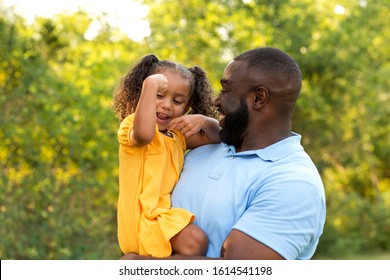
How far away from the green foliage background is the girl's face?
5.84m

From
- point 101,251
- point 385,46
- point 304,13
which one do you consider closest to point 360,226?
point 385,46

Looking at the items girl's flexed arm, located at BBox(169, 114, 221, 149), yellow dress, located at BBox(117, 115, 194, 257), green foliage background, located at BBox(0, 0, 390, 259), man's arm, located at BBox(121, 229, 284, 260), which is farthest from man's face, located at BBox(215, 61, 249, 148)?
green foliage background, located at BBox(0, 0, 390, 259)

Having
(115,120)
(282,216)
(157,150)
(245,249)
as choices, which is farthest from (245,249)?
(115,120)

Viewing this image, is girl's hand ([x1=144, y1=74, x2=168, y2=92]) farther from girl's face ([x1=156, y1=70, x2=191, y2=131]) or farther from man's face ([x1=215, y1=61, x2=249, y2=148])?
man's face ([x1=215, y1=61, x2=249, y2=148])

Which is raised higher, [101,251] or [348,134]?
[348,134]

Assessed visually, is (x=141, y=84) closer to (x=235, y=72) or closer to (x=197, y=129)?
(x=197, y=129)

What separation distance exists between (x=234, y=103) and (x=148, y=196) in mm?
560

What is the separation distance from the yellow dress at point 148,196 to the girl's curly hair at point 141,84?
0.84 feet

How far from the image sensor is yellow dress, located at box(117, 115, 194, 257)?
348 cm

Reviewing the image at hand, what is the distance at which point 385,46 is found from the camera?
54.7ft

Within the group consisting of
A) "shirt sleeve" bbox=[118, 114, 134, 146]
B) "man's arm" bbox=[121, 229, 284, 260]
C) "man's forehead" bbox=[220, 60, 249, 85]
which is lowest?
"man's arm" bbox=[121, 229, 284, 260]

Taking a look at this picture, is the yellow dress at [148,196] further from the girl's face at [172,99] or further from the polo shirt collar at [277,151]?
the polo shirt collar at [277,151]
